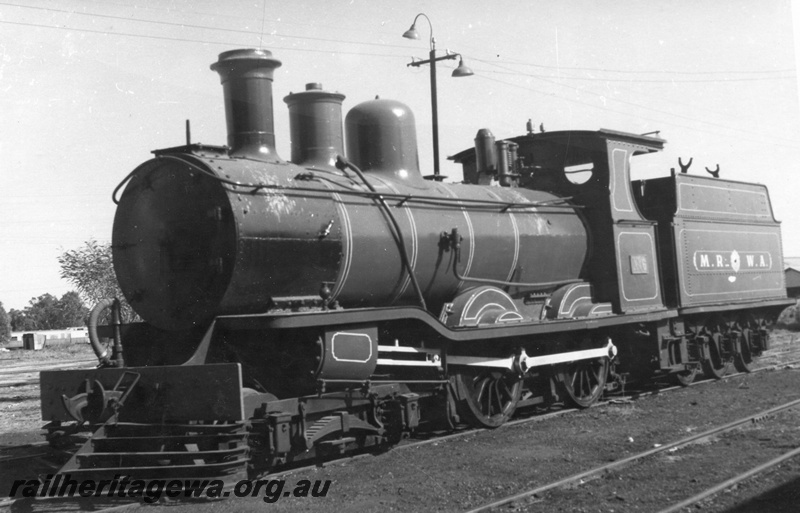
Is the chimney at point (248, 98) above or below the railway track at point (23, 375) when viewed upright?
above

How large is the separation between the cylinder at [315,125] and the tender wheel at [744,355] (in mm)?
8857

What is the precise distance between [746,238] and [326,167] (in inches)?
334

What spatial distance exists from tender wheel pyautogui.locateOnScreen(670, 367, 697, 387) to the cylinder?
273 inches

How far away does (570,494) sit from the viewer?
6.02 m

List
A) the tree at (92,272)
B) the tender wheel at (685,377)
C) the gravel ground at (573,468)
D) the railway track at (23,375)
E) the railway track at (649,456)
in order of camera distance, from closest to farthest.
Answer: the railway track at (649,456) < the gravel ground at (573,468) < the tender wheel at (685,377) < the railway track at (23,375) < the tree at (92,272)

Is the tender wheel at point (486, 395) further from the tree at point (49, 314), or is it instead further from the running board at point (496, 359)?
the tree at point (49, 314)

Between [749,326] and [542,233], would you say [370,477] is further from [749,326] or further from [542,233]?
[749,326]

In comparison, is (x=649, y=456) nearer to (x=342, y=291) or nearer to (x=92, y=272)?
(x=342, y=291)

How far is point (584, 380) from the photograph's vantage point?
426 inches

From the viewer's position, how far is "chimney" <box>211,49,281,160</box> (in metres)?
7.27

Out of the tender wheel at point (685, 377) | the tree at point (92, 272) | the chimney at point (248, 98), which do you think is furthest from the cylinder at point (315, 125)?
the tree at point (92, 272)

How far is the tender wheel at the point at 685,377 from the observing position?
482 inches

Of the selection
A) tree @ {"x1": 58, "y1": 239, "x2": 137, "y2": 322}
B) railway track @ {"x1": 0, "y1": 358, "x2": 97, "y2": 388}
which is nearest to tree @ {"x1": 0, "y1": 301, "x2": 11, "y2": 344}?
tree @ {"x1": 58, "y1": 239, "x2": 137, "y2": 322}

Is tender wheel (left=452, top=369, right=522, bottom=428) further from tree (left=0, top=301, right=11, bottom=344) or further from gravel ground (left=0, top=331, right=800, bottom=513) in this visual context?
tree (left=0, top=301, right=11, bottom=344)
